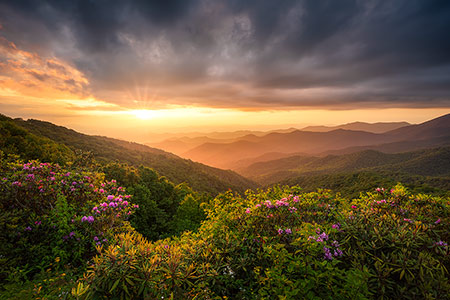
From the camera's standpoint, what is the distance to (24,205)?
228 inches

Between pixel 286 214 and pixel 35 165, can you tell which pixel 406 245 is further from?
pixel 35 165

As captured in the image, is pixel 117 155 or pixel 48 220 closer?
pixel 48 220

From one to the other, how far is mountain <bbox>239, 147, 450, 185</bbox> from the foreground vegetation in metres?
94.8

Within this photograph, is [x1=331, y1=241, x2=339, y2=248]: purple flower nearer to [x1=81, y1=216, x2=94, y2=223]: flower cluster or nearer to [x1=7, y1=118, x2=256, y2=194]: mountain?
[x1=81, y1=216, x2=94, y2=223]: flower cluster

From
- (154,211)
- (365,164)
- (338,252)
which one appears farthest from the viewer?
(365,164)

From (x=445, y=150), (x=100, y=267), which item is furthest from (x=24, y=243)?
(x=445, y=150)

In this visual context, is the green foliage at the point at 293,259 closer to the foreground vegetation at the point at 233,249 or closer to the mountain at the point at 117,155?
the foreground vegetation at the point at 233,249

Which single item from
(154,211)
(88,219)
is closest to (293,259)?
(88,219)

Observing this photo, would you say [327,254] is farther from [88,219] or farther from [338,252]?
[88,219]

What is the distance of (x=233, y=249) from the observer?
14.1 feet

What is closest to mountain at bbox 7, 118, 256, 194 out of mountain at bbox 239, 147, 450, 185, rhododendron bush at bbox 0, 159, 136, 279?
rhododendron bush at bbox 0, 159, 136, 279

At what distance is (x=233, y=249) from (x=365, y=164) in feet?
446

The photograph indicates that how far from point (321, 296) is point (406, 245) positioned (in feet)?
6.97

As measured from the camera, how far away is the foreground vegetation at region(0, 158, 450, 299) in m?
3.21
